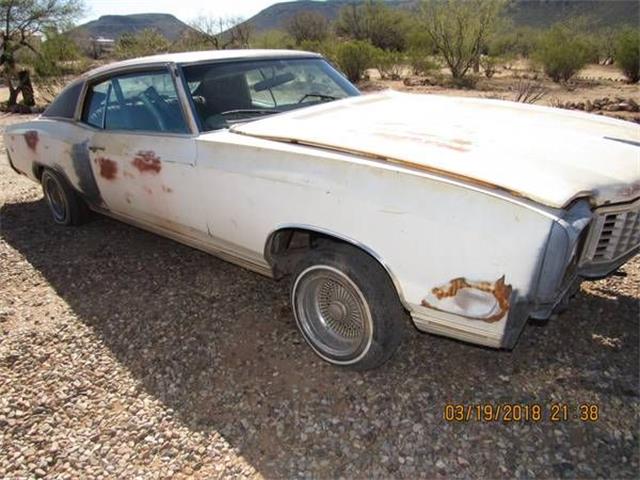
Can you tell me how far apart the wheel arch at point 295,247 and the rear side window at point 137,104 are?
36.8 inches

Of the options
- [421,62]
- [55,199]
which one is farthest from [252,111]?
[421,62]

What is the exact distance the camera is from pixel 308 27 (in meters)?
39.6

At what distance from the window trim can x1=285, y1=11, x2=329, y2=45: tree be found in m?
36.9

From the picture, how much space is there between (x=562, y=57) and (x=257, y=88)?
1697 centimetres

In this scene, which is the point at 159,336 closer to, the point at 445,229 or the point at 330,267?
the point at 330,267

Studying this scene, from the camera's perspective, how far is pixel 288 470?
80.6 inches

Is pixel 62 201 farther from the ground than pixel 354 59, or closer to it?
farther from the ground

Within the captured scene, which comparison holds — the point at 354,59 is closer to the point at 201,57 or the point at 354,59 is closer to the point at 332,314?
the point at 201,57

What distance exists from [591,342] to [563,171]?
117 centimetres

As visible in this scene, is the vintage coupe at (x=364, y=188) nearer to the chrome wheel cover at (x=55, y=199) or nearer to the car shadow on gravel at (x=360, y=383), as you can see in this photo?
the car shadow on gravel at (x=360, y=383)

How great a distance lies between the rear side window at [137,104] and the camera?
308 centimetres

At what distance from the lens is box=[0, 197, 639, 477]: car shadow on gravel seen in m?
2.05

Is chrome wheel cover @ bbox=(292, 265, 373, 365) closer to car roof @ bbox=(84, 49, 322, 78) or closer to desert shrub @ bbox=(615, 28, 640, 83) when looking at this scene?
car roof @ bbox=(84, 49, 322, 78)

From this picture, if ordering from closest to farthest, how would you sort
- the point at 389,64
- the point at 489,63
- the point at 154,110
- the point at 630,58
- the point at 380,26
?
1. the point at 154,110
2. the point at 630,58
3. the point at 489,63
4. the point at 389,64
5. the point at 380,26
